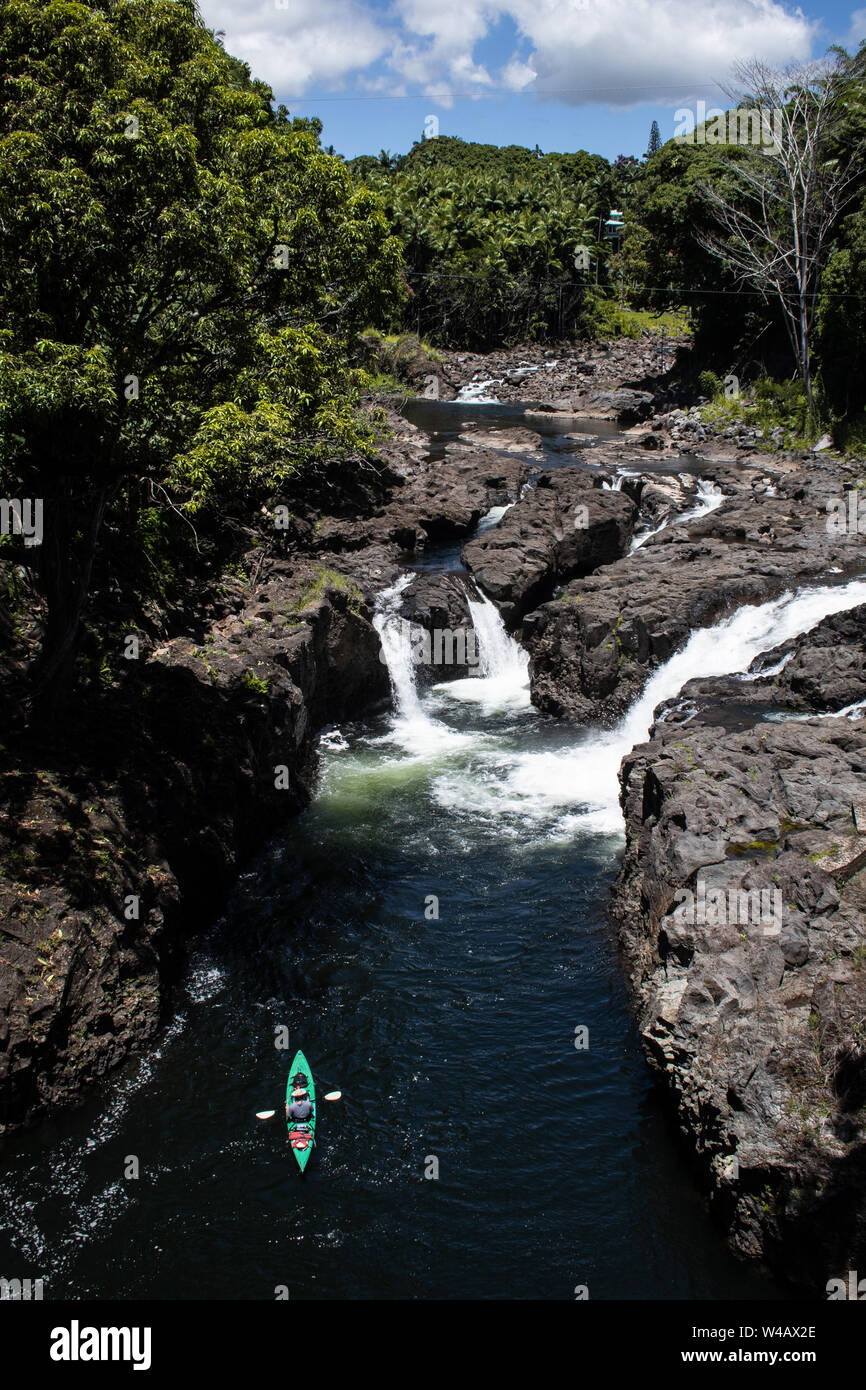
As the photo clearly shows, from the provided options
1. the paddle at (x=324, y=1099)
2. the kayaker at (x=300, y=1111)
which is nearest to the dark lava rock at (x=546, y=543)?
the paddle at (x=324, y=1099)

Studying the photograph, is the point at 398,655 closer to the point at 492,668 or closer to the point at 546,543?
the point at 492,668

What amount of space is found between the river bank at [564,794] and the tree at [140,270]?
3.20 meters

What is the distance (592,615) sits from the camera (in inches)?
992

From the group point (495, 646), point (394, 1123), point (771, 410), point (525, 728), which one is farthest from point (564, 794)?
point (771, 410)

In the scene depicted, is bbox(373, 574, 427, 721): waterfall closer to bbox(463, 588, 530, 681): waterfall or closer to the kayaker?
bbox(463, 588, 530, 681): waterfall

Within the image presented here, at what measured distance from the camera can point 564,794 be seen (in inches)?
830

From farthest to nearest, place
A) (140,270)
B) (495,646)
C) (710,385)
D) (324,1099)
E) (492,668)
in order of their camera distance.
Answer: (710,385)
(495,646)
(492,668)
(140,270)
(324,1099)

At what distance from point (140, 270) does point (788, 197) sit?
44.3m

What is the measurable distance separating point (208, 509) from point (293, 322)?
834cm

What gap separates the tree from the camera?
41.2 feet

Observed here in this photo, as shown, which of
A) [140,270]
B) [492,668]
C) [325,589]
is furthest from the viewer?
[492,668]

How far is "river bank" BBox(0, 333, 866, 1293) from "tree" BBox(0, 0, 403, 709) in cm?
320

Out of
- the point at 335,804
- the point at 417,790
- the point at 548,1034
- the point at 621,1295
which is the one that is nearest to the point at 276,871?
the point at 335,804

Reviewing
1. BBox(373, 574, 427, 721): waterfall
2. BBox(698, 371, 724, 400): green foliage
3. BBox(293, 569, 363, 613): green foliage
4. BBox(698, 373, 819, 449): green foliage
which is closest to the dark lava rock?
BBox(373, 574, 427, 721): waterfall
